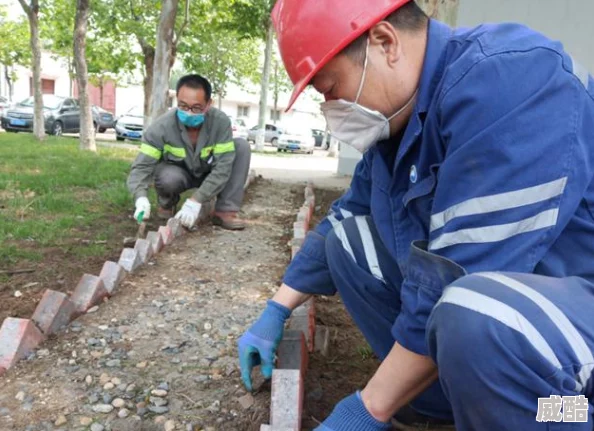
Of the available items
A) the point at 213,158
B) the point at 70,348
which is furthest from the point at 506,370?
the point at 213,158

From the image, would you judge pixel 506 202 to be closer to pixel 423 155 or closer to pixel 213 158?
pixel 423 155

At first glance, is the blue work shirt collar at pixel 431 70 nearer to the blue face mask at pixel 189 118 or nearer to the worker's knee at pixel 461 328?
the worker's knee at pixel 461 328

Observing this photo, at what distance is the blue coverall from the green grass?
2.65m

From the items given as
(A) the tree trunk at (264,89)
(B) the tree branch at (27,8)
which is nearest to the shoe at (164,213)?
(B) the tree branch at (27,8)

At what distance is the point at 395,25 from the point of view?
4.23 feet

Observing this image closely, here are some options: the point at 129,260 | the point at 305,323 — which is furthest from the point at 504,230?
the point at 129,260

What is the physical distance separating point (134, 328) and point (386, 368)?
4.70 ft

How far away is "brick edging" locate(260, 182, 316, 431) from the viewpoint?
1.49m

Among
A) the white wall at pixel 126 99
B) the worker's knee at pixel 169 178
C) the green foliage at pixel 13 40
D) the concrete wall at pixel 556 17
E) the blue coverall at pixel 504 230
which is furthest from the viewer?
the white wall at pixel 126 99

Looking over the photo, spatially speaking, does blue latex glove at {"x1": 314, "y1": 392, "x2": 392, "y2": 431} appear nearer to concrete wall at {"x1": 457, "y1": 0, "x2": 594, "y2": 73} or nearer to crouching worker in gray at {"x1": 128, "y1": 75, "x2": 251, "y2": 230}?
crouching worker in gray at {"x1": 128, "y1": 75, "x2": 251, "y2": 230}

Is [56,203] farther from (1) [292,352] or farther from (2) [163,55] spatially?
(2) [163,55]

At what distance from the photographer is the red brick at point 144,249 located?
3.15m

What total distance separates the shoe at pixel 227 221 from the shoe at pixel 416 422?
2774mm

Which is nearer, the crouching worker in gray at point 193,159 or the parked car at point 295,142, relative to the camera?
the crouching worker in gray at point 193,159
